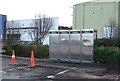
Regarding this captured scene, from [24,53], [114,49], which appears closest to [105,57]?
[114,49]

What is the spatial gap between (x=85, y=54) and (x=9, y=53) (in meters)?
8.55

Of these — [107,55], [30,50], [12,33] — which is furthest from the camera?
[12,33]

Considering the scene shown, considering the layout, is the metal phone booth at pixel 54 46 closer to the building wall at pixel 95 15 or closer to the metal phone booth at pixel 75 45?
the metal phone booth at pixel 75 45

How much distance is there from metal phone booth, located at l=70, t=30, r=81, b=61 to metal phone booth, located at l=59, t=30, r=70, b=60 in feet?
0.96

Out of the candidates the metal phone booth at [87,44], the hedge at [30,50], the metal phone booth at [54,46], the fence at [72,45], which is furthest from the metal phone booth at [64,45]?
the hedge at [30,50]

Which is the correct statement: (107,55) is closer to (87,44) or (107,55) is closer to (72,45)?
(87,44)

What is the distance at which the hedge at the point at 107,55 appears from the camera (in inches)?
540

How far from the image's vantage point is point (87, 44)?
15141mm

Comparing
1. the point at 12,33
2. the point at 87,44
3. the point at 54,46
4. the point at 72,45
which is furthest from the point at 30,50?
the point at 12,33

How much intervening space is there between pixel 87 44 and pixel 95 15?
25681mm

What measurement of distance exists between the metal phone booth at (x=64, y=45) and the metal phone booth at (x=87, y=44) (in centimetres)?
136

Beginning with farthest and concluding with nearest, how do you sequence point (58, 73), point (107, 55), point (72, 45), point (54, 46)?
point (54, 46), point (72, 45), point (107, 55), point (58, 73)

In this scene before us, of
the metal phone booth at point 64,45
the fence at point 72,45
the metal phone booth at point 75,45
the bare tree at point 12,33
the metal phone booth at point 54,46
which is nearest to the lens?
the fence at point 72,45

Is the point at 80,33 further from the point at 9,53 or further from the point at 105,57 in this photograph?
the point at 9,53
